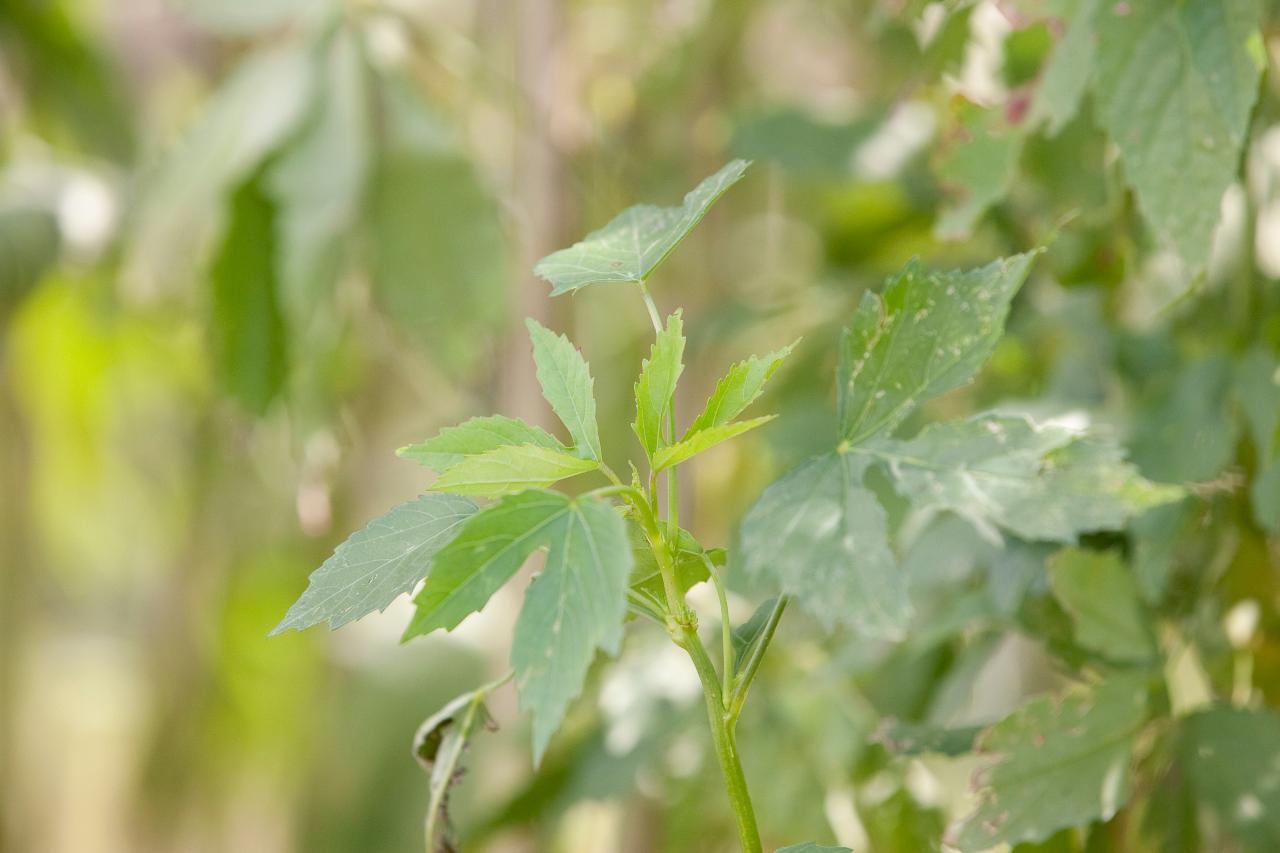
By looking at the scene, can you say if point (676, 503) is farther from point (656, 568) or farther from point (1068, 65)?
point (1068, 65)

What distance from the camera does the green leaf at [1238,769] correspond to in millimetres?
434

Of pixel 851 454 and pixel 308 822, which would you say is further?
pixel 308 822

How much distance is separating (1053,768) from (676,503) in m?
0.19

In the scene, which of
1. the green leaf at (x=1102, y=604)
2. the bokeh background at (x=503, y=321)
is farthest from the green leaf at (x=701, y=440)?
the green leaf at (x=1102, y=604)

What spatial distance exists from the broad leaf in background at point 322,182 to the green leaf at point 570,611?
454 millimetres

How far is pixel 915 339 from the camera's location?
11.8 inches

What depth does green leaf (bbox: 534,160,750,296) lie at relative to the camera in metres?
0.29

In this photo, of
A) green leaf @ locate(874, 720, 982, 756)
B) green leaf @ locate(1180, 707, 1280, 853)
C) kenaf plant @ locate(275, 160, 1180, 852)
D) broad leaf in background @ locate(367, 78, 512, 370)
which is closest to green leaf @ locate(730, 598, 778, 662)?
kenaf plant @ locate(275, 160, 1180, 852)

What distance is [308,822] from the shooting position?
4.06 ft

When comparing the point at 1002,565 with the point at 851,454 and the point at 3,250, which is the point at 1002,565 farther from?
the point at 3,250

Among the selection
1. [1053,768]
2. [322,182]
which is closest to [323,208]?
[322,182]

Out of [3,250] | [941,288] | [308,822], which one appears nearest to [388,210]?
[3,250]

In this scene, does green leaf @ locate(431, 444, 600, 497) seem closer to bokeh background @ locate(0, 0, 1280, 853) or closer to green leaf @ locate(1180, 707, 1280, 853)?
bokeh background @ locate(0, 0, 1280, 853)

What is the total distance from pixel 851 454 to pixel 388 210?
0.45 m
